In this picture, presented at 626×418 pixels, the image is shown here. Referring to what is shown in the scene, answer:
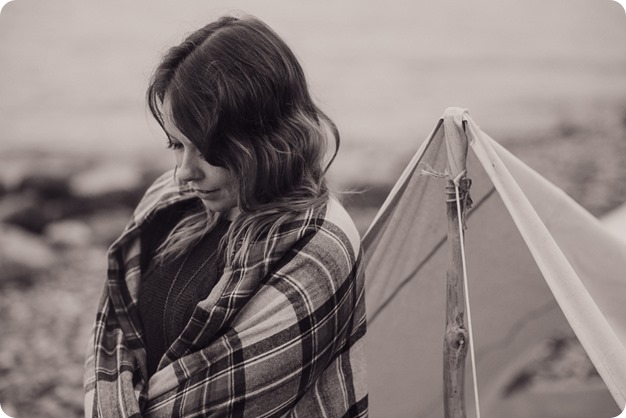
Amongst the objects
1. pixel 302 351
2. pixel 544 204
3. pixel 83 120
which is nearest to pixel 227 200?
pixel 302 351

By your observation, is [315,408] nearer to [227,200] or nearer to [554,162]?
[227,200]

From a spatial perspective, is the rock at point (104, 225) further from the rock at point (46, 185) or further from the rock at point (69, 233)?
the rock at point (46, 185)

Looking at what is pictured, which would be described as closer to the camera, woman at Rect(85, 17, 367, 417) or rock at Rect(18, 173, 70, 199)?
woman at Rect(85, 17, 367, 417)

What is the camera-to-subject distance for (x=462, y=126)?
1167 mm

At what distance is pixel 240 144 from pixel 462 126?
1.32 ft

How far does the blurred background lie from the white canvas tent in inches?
61.3

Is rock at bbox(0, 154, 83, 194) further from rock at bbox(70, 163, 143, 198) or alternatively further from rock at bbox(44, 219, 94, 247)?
rock at bbox(44, 219, 94, 247)

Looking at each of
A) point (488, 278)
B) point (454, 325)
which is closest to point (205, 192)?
point (454, 325)

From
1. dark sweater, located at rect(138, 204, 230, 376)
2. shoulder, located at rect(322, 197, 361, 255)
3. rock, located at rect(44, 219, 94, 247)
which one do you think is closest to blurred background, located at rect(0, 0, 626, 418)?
rock, located at rect(44, 219, 94, 247)

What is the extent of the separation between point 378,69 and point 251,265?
2519 millimetres

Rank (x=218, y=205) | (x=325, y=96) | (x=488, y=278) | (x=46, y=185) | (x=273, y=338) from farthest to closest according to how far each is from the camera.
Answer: (x=46, y=185)
(x=325, y=96)
(x=488, y=278)
(x=218, y=205)
(x=273, y=338)

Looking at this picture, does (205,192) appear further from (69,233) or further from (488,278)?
(69,233)

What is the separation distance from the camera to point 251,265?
107cm

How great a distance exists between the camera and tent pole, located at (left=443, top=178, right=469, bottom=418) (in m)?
1.19
